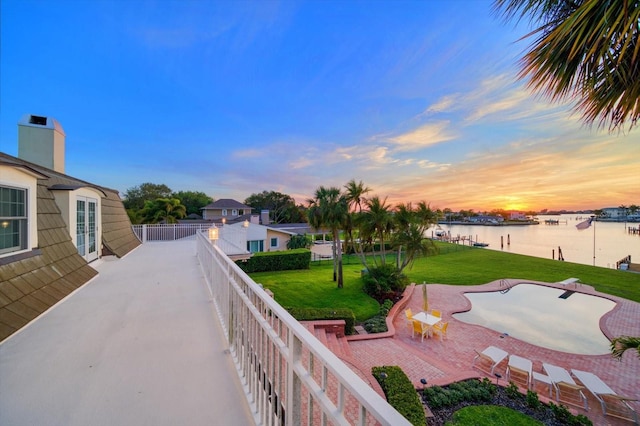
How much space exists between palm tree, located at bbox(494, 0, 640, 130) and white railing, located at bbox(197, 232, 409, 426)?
329cm

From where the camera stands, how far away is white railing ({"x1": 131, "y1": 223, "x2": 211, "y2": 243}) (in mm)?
13391

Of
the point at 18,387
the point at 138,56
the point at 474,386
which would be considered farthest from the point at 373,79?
the point at 18,387

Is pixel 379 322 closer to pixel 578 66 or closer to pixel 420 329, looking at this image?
pixel 420 329

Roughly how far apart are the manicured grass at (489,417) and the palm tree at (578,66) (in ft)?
16.1

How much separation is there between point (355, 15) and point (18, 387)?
1088cm

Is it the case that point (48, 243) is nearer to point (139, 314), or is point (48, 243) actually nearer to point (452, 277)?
point (139, 314)

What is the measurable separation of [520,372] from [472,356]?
1.24 m

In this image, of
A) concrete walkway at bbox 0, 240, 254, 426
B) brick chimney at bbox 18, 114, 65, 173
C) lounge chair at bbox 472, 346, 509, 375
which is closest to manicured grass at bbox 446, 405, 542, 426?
lounge chair at bbox 472, 346, 509, 375

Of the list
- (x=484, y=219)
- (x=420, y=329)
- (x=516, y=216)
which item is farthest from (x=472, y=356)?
(x=516, y=216)

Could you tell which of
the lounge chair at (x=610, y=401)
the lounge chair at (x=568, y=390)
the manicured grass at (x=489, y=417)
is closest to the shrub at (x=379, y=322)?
the manicured grass at (x=489, y=417)

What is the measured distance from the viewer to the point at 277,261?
18734mm

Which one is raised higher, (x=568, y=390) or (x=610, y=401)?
(x=568, y=390)

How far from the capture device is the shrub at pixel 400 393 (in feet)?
13.5

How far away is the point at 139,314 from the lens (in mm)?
3699
